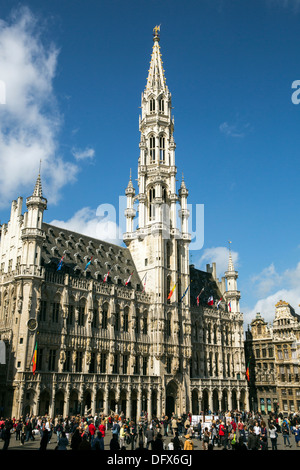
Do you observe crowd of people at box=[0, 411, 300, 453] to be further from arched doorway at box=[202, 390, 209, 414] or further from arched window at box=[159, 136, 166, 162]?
arched window at box=[159, 136, 166, 162]

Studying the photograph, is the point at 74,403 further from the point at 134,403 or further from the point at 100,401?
the point at 134,403

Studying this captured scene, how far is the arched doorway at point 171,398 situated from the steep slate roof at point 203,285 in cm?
1797

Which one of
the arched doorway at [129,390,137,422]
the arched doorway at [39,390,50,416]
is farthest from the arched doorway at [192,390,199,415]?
the arched doorway at [39,390,50,416]

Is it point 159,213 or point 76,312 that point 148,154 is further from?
point 76,312

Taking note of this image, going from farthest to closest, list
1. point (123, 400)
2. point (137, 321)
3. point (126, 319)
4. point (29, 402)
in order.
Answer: point (137, 321) < point (126, 319) < point (123, 400) < point (29, 402)

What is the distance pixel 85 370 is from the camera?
54844 mm

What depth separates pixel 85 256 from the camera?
2511 inches

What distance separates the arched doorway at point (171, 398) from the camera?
64938 mm

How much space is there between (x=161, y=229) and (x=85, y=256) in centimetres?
1423

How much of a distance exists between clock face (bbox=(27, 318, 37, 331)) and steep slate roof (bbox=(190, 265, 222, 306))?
3691 centimetres

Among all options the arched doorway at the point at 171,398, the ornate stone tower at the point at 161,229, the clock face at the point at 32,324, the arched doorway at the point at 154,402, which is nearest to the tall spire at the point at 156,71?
the ornate stone tower at the point at 161,229

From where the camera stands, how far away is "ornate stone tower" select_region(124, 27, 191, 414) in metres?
67.2

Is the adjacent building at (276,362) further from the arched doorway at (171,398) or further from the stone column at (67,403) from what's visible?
the stone column at (67,403)

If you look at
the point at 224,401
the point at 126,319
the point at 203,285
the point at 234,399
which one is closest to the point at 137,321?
the point at 126,319
